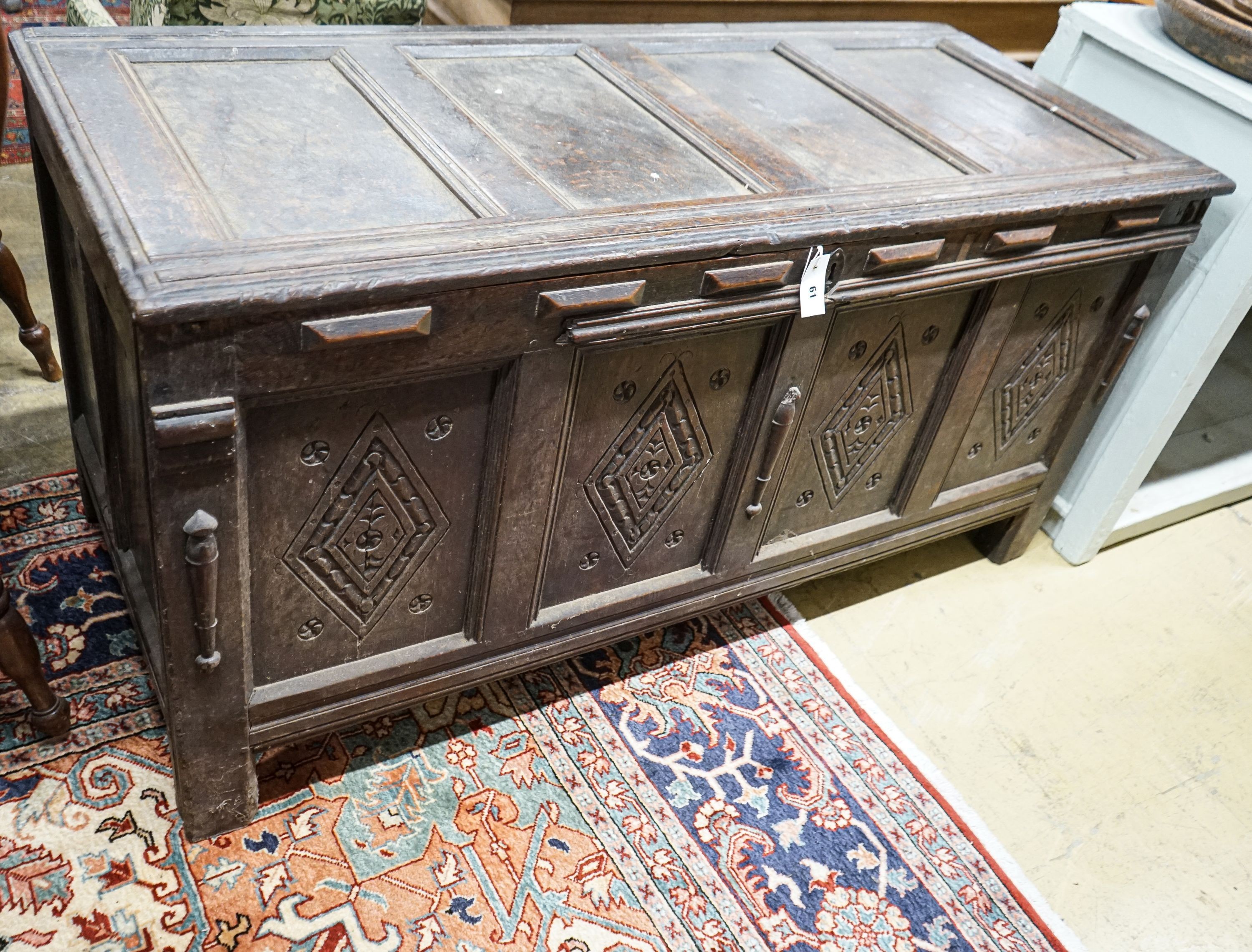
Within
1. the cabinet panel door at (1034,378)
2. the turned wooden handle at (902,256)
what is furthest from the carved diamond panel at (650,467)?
the cabinet panel door at (1034,378)

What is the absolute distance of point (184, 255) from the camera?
4.34ft

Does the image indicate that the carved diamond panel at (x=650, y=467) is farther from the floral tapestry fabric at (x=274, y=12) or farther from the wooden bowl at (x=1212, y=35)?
the wooden bowl at (x=1212, y=35)

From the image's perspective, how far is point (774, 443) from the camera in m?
2.00

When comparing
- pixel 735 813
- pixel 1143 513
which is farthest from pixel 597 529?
pixel 1143 513

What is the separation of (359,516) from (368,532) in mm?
40

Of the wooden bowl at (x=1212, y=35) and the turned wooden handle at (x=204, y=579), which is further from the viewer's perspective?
the wooden bowl at (x=1212, y=35)

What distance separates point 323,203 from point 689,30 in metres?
1.12

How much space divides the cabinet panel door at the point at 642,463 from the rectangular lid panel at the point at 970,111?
2.16 feet

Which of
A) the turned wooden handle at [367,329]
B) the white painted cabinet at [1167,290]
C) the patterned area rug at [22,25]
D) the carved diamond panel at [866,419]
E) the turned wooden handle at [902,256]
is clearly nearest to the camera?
the turned wooden handle at [367,329]

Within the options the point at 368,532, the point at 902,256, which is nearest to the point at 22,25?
the point at 368,532

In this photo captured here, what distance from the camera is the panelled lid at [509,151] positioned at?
1.42 metres

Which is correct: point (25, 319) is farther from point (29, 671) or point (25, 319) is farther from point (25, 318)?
point (29, 671)

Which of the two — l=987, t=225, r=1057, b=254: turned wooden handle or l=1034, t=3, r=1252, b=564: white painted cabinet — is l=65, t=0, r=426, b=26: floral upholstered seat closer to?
l=987, t=225, r=1057, b=254: turned wooden handle

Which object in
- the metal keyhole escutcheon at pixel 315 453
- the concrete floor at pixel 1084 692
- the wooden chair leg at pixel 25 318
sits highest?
the metal keyhole escutcheon at pixel 315 453
